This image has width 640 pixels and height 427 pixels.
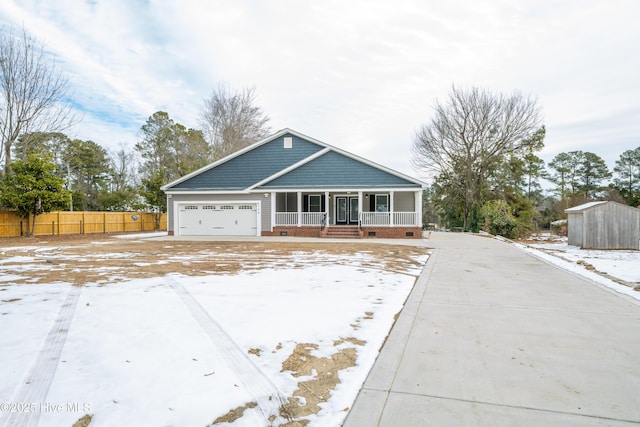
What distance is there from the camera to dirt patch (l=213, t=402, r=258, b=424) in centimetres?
223

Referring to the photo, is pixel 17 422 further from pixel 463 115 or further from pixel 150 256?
pixel 463 115

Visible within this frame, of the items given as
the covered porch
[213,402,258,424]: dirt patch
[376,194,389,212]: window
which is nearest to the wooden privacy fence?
the covered porch

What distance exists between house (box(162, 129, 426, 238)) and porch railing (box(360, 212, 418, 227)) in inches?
2.1

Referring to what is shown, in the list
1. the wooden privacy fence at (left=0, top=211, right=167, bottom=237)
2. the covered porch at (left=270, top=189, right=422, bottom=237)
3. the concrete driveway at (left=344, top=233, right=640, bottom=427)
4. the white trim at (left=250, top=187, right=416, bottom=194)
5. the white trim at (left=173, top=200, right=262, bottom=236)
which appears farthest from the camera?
the white trim at (left=173, top=200, right=262, bottom=236)

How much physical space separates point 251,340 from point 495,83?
2927 centimetres

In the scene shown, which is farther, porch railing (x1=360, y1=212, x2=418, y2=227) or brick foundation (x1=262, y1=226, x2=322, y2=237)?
brick foundation (x1=262, y1=226, x2=322, y2=237)

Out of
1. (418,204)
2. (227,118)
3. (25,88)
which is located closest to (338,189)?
(418,204)

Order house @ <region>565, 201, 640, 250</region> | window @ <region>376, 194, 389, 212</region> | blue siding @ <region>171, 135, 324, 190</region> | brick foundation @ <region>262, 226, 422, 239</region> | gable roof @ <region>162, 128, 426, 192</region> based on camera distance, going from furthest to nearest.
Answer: blue siding @ <region>171, 135, 324, 190</region>, window @ <region>376, 194, 389, 212</region>, gable roof @ <region>162, 128, 426, 192</region>, brick foundation @ <region>262, 226, 422, 239</region>, house @ <region>565, 201, 640, 250</region>

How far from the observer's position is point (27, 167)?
1900 cm

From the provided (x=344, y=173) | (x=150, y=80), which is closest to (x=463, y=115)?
(x=344, y=173)

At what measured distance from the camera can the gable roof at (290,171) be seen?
19.8m

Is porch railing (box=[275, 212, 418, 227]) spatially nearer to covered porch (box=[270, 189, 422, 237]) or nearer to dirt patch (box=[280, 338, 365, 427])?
covered porch (box=[270, 189, 422, 237])

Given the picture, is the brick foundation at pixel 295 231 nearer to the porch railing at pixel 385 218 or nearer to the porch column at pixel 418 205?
the porch railing at pixel 385 218

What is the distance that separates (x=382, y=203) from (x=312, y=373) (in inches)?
743
